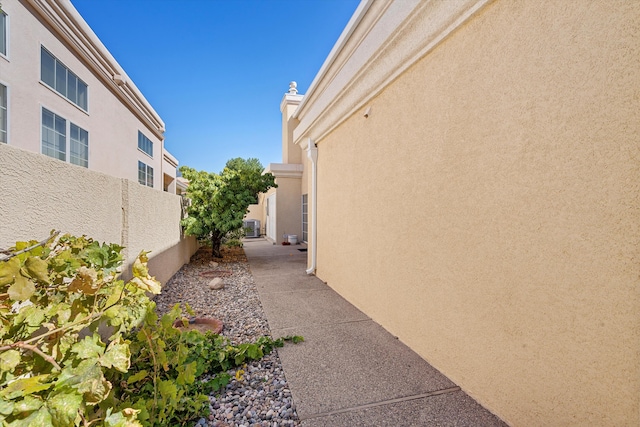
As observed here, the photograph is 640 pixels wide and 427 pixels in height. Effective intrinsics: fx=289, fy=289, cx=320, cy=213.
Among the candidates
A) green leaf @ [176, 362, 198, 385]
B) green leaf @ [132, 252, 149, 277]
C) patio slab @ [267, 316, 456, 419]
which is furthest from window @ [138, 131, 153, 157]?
green leaf @ [132, 252, 149, 277]

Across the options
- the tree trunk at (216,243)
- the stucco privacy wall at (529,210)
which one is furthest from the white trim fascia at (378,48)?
the tree trunk at (216,243)

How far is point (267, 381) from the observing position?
290cm

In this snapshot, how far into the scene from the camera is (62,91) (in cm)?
801

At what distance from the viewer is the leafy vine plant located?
950 millimetres

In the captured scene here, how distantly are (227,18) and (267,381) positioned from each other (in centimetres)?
1133

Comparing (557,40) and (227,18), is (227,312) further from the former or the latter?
(227,18)

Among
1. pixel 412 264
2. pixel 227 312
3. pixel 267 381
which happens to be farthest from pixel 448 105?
pixel 227 312

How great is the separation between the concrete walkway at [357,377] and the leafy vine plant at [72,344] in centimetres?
102

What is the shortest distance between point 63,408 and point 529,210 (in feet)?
8.89

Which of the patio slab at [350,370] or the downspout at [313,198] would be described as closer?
the patio slab at [350,370]

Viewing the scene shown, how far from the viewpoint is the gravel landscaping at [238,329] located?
2422mm

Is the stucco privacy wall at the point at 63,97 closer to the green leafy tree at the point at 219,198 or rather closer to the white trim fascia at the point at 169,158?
the green leafy tree at the point at 219,198

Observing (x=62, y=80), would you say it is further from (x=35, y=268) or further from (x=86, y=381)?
(x=86, y=381)

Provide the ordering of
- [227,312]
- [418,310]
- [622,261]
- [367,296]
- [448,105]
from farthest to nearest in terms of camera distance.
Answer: [227,312]
[367,296]
[418,310]
[448,105]
[622,261]
